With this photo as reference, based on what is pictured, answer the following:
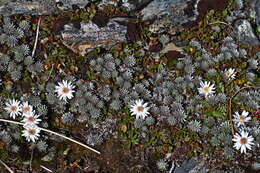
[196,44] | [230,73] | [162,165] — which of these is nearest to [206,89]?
[230,73]

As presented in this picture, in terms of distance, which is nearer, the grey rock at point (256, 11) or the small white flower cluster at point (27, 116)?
the small white flower cluster at point (27, 116)

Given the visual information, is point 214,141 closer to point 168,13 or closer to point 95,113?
point 95,113

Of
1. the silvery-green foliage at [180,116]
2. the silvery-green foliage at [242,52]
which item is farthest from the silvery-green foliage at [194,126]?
the silvery-green foliage at [242,52]

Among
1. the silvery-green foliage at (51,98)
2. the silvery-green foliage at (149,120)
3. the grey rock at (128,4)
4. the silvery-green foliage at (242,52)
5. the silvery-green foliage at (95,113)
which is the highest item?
the grey rock at (128,4)

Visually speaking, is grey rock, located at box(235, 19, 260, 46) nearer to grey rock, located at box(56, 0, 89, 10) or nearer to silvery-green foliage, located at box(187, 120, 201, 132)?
silvery-green foliage, located at box(187, 120, 201, 132)

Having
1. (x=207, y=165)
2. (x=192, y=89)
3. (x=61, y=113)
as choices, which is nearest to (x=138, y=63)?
(x=192, y=89)

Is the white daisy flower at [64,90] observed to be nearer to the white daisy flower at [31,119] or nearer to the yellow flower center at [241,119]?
the white daisy flower at [31,119]
